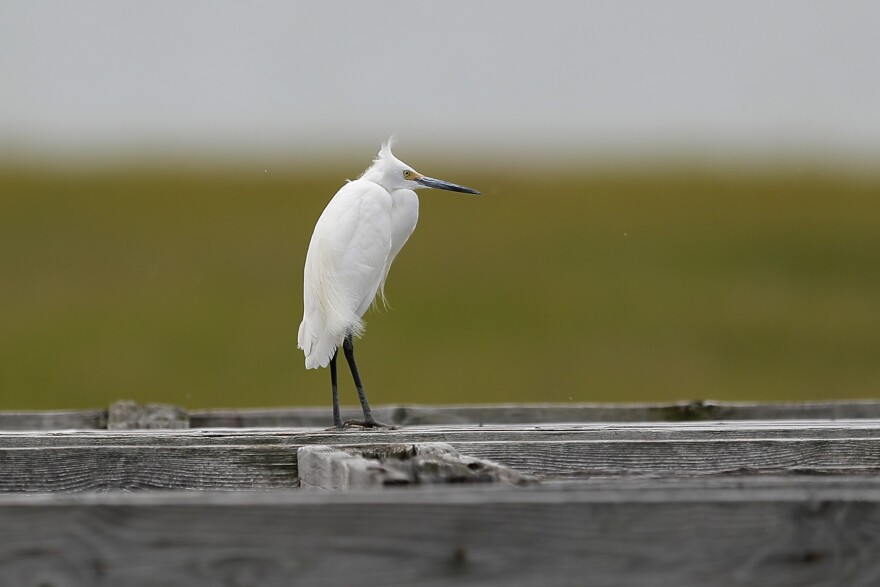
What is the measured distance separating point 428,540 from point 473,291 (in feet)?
45.6

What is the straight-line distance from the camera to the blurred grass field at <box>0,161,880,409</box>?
12727 millimetres

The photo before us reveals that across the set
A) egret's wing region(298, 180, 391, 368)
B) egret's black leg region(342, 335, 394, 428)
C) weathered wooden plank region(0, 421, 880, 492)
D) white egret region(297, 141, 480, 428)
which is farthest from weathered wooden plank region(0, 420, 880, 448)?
egret's wing region(298, 180, 391, 368)

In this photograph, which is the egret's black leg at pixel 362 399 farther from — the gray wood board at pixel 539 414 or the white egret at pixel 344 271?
the gray wood board at pixel 539 414

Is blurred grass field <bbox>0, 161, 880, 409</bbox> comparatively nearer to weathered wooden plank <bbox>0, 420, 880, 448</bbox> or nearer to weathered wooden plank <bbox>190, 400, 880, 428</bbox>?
weathered wooden plank <bbox>190, 400, 880, 428</bbox>

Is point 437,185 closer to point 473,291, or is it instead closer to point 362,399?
point 362,399

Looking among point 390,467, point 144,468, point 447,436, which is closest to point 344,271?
point 447,436

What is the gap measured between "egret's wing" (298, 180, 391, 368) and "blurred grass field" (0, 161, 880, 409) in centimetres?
634

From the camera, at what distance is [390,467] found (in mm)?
2037

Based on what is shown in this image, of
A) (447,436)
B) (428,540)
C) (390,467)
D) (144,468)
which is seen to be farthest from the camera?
(447,436)

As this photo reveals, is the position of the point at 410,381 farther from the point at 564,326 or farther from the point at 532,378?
the point at 564,326

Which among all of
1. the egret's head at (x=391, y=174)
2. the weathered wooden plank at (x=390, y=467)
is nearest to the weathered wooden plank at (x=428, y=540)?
the weathered wooden plank at (x=390, y=467)

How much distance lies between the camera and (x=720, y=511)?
1.62 meters

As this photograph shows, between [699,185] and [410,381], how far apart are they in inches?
324

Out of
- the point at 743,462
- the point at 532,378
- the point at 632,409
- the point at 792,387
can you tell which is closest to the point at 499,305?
the point at 532,378
